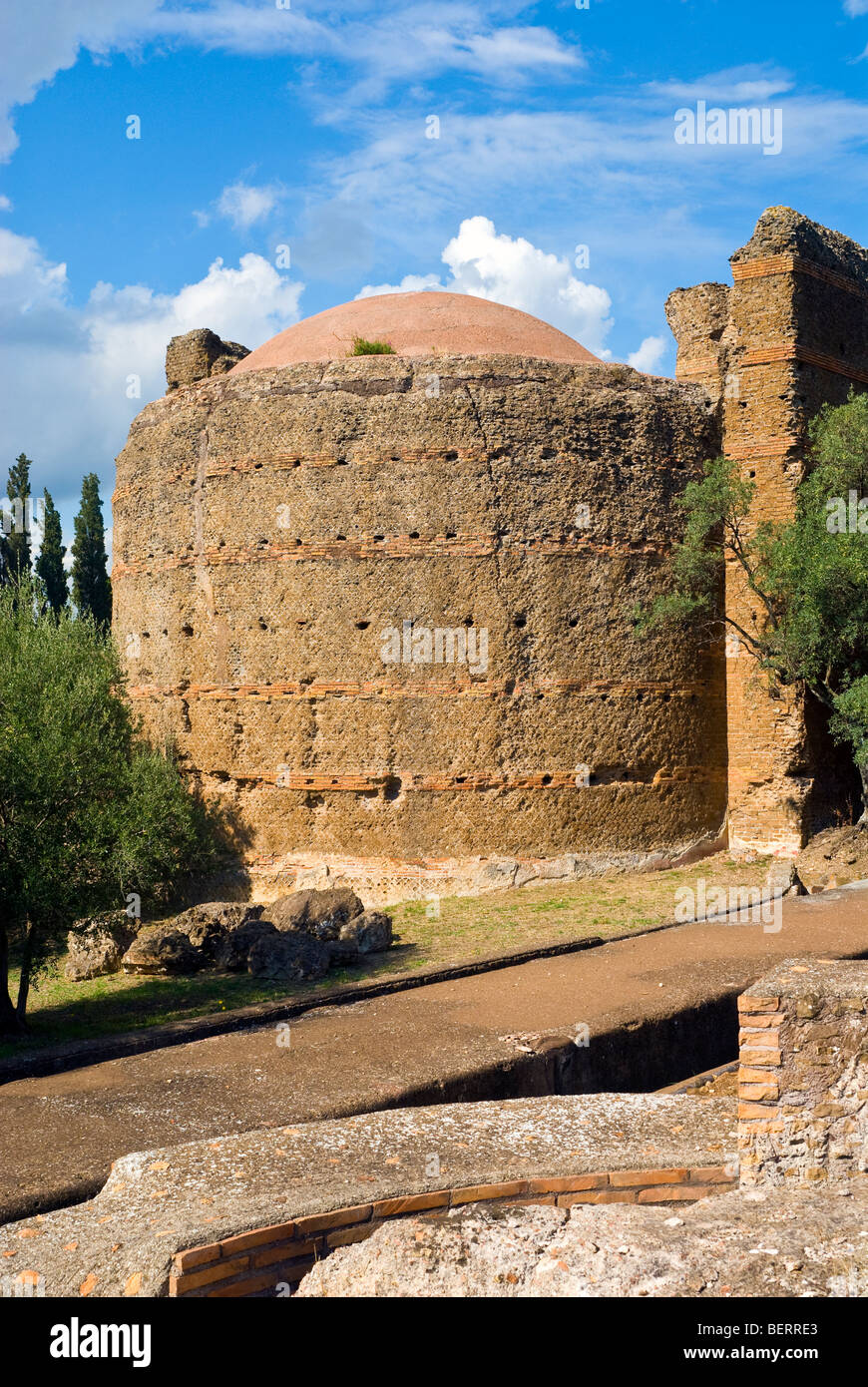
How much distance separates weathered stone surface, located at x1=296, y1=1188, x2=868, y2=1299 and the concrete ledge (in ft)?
0.80

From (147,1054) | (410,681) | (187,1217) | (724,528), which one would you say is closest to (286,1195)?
(187,1217)

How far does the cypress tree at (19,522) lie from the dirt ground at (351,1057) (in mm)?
22925

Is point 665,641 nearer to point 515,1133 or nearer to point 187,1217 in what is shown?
point 515,1133

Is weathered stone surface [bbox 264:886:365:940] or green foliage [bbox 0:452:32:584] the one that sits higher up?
green foliage [bbox 0:452:32:584]

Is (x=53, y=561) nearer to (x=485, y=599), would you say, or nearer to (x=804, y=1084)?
(x=485, y=599)

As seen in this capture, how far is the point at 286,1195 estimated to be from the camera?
417 cm

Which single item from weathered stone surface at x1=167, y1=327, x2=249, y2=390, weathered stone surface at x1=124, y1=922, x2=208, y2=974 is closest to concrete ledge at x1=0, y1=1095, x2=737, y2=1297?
weathered stone surface at x1=124, y1=922, x2=208, y2=974

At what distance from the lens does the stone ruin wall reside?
578 inches

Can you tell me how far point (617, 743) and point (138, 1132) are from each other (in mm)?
9532

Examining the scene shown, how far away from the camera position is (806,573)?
13648mm

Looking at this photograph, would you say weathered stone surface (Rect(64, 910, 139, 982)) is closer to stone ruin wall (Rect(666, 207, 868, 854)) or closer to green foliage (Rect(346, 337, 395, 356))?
green foliage (Rect(346, 337, 395, 356))

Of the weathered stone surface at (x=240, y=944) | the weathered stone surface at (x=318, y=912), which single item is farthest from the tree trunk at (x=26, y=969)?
the weathered stone surface at (x=318, y=912)

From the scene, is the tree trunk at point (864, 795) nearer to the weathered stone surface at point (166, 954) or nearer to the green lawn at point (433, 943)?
the green lawn at point (433, 943)

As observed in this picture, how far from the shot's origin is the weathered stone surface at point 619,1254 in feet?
10.9
